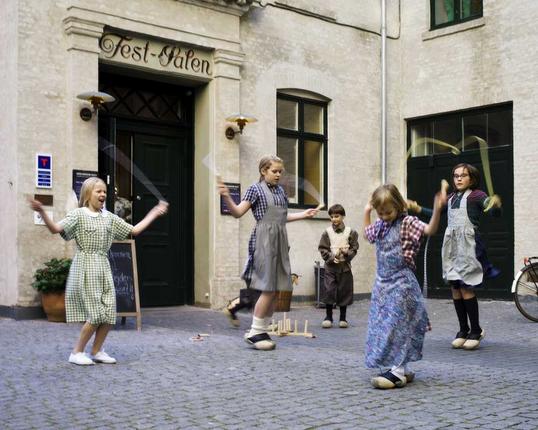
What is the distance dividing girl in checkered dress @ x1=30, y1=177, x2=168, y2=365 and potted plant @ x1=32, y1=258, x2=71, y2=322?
10.5 ft

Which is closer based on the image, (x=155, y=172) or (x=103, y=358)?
(x=103, y=358)

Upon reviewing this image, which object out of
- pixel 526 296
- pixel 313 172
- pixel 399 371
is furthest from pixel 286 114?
pixel 399 371

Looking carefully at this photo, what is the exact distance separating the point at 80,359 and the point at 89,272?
0.74 meters

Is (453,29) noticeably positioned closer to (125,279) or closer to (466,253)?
(466,253)

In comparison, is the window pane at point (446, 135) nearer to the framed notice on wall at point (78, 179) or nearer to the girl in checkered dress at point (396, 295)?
the framed notice on wall at point (78, 179)

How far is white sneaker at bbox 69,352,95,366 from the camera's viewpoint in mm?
6555

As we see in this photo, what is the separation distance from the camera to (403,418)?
457cm

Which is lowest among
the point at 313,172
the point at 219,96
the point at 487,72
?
the point at 313,172

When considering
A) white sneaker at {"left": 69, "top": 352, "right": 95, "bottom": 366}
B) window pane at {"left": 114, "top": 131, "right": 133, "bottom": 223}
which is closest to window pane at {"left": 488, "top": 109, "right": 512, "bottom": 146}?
window pane at {"left": 114, "top": 131, "right": 133, "bottom": 223}

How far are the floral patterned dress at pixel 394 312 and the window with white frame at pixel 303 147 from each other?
7.59 m

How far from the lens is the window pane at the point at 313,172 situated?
13.8 meters

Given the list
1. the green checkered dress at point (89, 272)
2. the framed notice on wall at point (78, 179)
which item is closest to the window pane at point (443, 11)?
the framed notice on wall at point (78, 179)

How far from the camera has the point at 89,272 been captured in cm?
662

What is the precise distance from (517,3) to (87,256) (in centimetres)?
980
